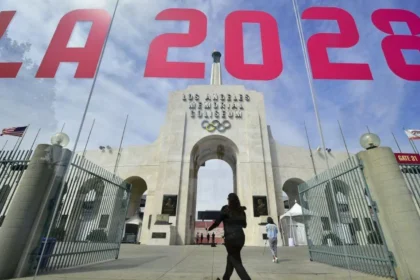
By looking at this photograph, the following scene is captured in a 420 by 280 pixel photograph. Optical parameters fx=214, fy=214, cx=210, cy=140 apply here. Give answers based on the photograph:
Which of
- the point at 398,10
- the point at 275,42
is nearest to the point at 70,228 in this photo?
the point at 275,42

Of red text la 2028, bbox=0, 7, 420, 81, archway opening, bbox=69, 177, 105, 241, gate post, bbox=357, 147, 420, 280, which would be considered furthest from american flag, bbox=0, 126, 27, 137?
gate post, bbox=357, 147, 420, 280

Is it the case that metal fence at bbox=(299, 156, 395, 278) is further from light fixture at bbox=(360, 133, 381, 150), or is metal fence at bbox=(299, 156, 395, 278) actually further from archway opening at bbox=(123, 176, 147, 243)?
archway opening at bbox=(123, 176, 147, 243)

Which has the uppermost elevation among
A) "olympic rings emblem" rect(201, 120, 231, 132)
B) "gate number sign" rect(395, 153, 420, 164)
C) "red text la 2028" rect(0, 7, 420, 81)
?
"olympic rings emblem" rect(201, 120, 231, 132)

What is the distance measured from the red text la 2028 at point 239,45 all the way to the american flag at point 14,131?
10.3 meters

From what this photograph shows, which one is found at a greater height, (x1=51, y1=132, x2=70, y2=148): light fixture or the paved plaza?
(x1=51, y1=132, x2=70, y2=148): light fixture

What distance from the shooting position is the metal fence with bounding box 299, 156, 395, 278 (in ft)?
17.7

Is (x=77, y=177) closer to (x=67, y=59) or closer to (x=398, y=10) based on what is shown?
(x=67, y=59)

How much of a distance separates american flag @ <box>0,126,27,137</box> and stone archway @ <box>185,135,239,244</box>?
1331 cm

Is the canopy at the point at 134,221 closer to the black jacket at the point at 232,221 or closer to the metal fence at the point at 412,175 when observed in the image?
the black jacket at the point at 232,221

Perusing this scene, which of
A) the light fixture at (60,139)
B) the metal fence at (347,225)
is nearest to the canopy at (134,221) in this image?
the metal fence at (347,225)

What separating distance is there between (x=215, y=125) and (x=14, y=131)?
16.1 meters

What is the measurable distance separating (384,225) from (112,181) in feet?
28.1

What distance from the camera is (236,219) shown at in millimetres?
3840

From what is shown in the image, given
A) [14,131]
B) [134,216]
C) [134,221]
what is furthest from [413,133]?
[14,131]
